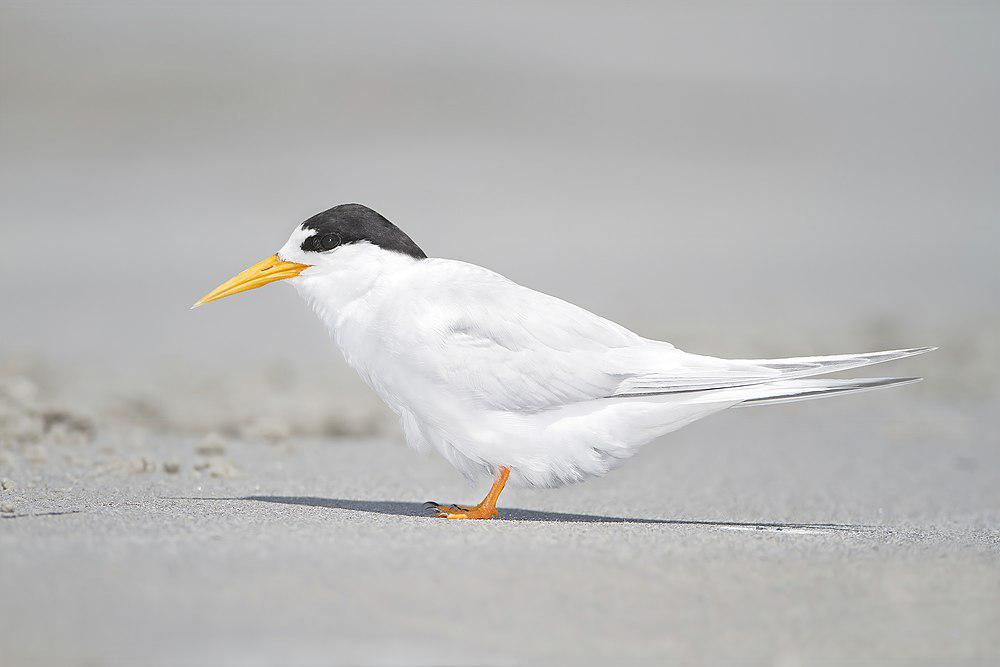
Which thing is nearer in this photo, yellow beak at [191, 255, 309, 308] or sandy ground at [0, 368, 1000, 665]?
sandy ground at [0, 368, 1000, 665]

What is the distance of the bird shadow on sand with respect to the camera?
3807 mm

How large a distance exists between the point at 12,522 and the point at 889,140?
775 inches

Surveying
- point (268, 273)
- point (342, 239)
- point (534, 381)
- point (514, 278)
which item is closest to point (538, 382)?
point (534, 381)

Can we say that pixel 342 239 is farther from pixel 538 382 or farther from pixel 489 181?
pixel 489 181

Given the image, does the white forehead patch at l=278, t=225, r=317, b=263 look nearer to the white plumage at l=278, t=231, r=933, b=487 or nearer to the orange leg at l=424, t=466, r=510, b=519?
the white plumage at l=278, t=231, r=933, b=487

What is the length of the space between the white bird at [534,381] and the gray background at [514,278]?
0.91 feet

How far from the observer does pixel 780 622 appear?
2740mm

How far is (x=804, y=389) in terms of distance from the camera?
3.56m

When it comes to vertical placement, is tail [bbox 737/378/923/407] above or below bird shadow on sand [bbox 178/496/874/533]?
above

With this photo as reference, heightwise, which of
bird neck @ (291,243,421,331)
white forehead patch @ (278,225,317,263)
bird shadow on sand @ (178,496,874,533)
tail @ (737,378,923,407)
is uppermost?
white forehead patch @ (278,225,317,263)

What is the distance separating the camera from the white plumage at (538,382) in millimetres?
3701

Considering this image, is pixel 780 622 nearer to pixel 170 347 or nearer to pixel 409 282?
pixel 409 282

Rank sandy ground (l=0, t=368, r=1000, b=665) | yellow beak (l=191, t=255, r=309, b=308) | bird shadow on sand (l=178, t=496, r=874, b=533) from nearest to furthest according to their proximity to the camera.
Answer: sandy ground (l=0, t=368, r=1000, b=665) → bird shadow on sand (l=178, t=496, r=874, b=533) → yellow beak (l=191, t=255, r=309, b=308)

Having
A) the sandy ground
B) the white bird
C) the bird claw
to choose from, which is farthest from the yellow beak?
the bird claw
